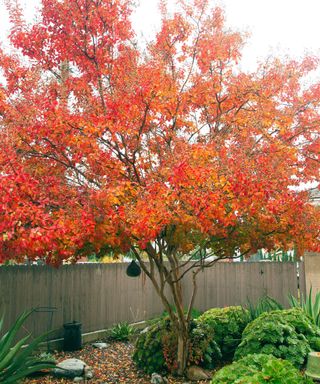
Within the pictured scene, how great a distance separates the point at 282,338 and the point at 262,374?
2699 millimetres

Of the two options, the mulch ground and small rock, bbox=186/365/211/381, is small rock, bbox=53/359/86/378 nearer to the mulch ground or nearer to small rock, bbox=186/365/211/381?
the mulch ground

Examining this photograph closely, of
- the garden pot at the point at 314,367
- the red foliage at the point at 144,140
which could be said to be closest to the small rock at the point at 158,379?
the red foliage at the point at 144,140

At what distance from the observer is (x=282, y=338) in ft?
22.5

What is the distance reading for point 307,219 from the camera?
6340 millimetres

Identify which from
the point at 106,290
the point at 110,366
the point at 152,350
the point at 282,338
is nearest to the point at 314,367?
the point at 282,338

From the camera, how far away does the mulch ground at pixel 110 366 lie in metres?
7.26

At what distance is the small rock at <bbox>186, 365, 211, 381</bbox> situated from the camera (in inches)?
283

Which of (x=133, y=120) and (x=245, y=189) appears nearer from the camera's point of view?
(x=245, y=189)

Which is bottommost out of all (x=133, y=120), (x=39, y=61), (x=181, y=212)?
(x=181, y=212)

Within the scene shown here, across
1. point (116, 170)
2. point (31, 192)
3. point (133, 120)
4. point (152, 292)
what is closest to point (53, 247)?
point (31, 192)

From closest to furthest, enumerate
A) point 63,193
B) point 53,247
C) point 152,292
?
point 53,247 < point 63,193 < point 152,292

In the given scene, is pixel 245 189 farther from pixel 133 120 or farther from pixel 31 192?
pixel 31 192

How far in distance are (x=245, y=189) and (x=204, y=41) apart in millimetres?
2914

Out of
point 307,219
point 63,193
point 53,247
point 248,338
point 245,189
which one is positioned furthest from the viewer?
point 248,338
